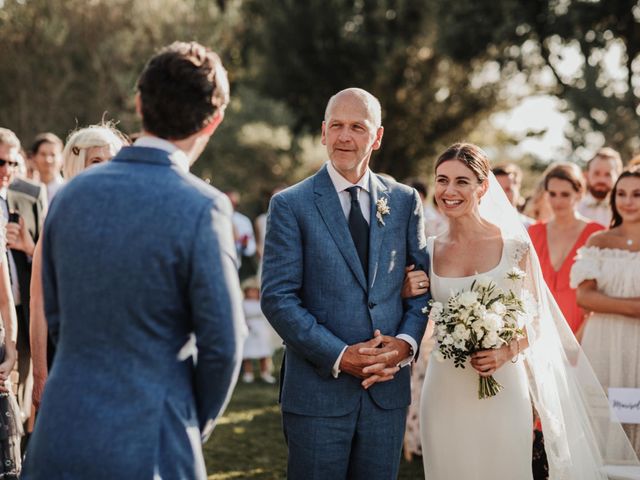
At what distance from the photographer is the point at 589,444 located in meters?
4.76

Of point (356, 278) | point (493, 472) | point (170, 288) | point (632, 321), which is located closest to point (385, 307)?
point (356, 278)

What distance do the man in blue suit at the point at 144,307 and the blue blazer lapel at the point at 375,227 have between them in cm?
146

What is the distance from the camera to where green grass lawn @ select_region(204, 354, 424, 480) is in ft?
22.0

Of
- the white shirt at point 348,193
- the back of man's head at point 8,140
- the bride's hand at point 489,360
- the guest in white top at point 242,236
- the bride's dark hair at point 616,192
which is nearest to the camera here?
the white shirt at point 348,193

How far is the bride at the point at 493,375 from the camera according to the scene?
14.6 feet

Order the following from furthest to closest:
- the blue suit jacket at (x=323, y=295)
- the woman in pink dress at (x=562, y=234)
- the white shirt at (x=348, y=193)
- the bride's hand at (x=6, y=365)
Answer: the woman in pink dress at (x=562, y=234) → the white shirt at (x=348, y=193) → the bride's hand at (x=6, y=365) → the blue suit jacket at (x=323, y=295)

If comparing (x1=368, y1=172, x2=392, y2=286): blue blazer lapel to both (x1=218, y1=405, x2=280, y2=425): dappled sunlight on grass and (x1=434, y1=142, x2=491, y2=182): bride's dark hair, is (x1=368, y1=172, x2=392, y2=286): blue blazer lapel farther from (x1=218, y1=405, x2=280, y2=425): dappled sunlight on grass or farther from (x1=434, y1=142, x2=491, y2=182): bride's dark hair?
(x1=218, y1=405, x2=280, y2=425): dappled sunlight on grass

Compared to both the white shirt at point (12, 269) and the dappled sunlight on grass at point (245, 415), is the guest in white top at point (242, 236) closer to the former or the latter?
the dappled sunlight on grass at point (245, 415)

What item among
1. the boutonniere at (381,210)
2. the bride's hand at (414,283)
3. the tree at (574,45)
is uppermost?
the tree at (574,45)

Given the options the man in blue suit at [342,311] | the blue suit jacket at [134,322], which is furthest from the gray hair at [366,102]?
the blue suit jacket at [134,322]

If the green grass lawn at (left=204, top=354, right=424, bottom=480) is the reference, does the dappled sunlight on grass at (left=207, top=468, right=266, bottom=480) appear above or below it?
below

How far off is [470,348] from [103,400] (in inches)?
90.3

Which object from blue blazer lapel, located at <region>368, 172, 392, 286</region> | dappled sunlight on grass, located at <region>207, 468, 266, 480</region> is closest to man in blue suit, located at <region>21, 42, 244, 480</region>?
blue blazer lapel, located at <region>368, 172, 392, 286</region>

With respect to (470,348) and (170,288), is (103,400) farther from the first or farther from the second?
(470,348)
